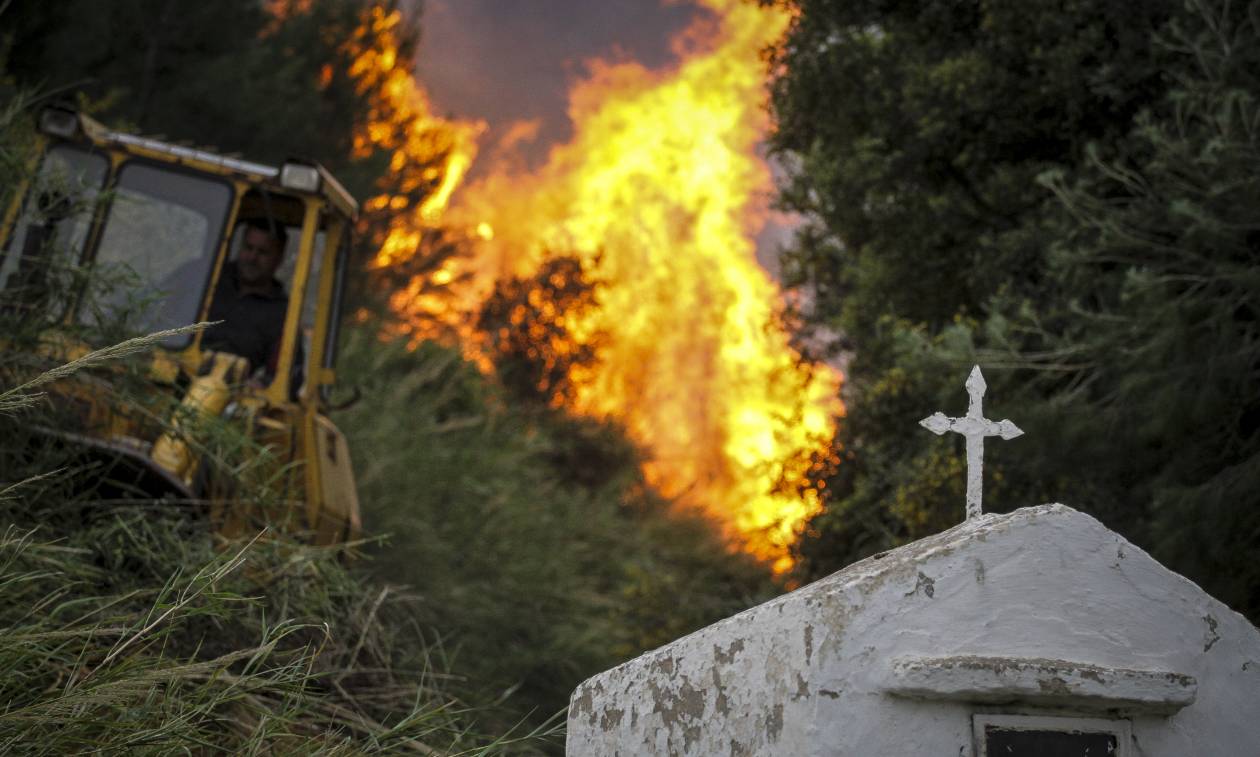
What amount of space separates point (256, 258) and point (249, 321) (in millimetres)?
355

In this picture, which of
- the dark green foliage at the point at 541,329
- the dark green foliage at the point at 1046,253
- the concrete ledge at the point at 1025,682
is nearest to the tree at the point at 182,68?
the dark green foliage at the point at 541,329

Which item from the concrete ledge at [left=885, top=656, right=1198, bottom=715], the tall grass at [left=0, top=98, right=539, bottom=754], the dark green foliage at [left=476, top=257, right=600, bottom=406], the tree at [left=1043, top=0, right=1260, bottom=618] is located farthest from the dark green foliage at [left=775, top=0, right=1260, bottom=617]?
the dark green foliage at [left=476, top=257, right=600, bottom=406]

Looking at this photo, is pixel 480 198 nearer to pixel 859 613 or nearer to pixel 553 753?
pixel 553 753

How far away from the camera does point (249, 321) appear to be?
7.83m

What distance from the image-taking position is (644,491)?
28266 millimetres

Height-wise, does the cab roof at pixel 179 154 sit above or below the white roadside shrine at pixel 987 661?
above

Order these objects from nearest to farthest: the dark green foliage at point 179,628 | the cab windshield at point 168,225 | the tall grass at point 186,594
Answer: the dark green foliage at point 179,628
the tall grass at point 186,594
the cab windshield at point 168,225

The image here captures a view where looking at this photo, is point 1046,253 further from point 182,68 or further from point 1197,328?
point 182,68

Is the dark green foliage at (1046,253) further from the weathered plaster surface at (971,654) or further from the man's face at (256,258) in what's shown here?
the man's face at (256,258)

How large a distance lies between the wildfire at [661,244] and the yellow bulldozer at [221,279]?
19011 millimetres

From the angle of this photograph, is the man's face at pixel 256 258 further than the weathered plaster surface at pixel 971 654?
Yes

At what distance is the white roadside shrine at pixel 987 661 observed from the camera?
11.2 feet

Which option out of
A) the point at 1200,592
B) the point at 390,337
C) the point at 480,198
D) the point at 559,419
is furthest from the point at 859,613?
the point at 480,198

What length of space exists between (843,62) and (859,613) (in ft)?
32.6
